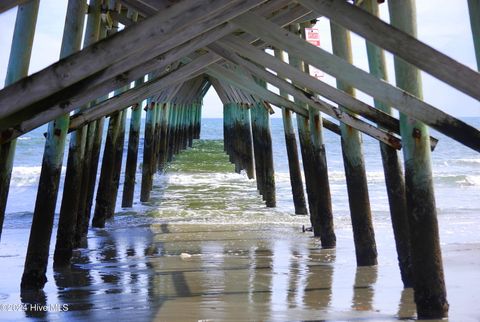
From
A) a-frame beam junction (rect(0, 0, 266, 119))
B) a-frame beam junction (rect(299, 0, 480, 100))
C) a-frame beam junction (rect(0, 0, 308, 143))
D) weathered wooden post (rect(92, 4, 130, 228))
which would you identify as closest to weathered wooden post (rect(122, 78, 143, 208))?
weathered wooden post (rect(92, 4, 130, 228))

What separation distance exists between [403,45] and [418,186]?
4.47 ft

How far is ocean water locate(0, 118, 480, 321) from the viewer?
518cm

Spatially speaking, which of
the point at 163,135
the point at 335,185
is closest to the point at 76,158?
the point at 163,135

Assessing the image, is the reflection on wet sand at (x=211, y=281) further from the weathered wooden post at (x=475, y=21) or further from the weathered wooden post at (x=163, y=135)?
the weathered wooden post at (x=163, y=135)

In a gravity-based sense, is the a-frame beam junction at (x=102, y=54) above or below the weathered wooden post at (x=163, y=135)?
below

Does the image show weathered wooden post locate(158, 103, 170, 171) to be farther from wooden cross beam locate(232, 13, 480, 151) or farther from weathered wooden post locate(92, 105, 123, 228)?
wooden cross beam locate(232, 13, 480, 151)

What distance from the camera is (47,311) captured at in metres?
5.13

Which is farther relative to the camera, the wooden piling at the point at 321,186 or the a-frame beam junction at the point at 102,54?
the wooden piling at the point at 321,186

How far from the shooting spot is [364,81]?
429 centimetres

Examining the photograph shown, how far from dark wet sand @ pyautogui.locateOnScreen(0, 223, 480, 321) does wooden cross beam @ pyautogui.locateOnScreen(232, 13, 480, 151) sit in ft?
4.81

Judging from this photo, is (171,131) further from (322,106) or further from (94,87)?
(94,87)

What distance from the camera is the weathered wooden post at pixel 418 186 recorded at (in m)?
4.68

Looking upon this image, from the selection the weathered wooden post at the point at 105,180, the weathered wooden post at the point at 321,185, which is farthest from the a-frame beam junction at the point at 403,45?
the weathered wooden post at the point at 105,180

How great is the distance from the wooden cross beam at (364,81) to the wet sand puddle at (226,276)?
4.77ft
